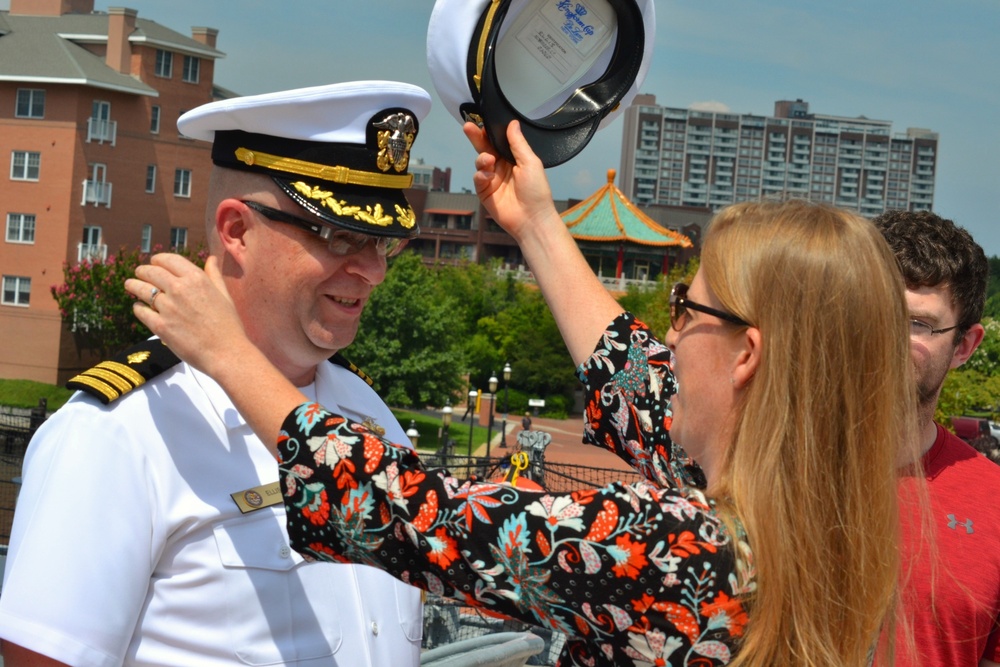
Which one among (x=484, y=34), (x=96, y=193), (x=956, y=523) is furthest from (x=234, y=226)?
(x=96, y=193)

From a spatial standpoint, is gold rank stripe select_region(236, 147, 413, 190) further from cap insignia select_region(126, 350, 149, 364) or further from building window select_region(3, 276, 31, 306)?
building window select_region(3, 276, 31, 306)

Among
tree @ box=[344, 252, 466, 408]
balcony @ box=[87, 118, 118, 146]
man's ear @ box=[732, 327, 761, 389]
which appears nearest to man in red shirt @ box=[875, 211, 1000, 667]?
man's ear @ box=[732, 327, 761, 389]

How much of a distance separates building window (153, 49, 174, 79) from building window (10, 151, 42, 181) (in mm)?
6415

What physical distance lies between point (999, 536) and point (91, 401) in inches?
97.7

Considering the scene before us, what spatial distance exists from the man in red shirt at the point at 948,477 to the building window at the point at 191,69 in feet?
162

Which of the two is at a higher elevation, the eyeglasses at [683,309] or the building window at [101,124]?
the building window at [101,124]

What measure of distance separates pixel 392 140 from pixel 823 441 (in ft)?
4.87

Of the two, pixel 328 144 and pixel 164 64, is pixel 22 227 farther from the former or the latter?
pixel 328 144

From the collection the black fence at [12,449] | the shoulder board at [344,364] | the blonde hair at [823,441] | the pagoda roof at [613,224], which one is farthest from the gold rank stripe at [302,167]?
the pagoda roof at [613,224]

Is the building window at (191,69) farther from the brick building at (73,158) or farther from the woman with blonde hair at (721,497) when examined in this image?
the woman with blonde hair at (721,497)

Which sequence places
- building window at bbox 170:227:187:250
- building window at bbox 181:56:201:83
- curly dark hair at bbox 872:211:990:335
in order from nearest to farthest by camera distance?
curly dark hair at bbox 872:211:990:335, building window at bbox 181:56:201:83, building window at bbox 170:227:187:250

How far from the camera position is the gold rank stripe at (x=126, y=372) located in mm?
2770

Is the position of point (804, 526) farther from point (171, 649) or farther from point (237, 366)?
point (171, 649)

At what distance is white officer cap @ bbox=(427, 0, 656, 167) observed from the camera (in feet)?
9.12
